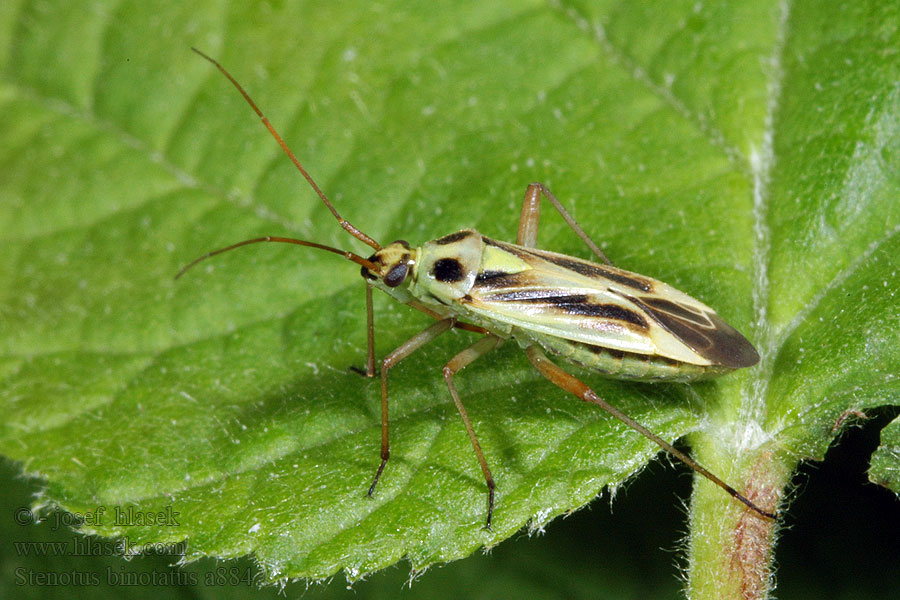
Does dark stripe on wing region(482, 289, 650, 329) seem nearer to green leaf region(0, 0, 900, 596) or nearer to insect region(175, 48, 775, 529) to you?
insect region(175, 48, 775, 529)

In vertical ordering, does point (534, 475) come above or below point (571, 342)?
below

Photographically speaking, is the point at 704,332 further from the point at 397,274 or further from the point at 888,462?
the point at 397,274

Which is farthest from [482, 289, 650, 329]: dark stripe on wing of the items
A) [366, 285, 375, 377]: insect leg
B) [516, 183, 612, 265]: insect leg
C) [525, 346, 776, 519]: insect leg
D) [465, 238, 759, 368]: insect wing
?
[366, 285, 375, 377]: insect leg

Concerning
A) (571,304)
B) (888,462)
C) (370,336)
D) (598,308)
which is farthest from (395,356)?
(888,462)

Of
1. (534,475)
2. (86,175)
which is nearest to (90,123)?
(86,175)

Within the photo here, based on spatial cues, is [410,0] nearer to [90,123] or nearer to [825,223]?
[90,123]

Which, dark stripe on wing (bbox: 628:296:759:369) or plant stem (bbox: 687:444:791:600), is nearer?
plant stem (bbox: 687:444:791:600)
